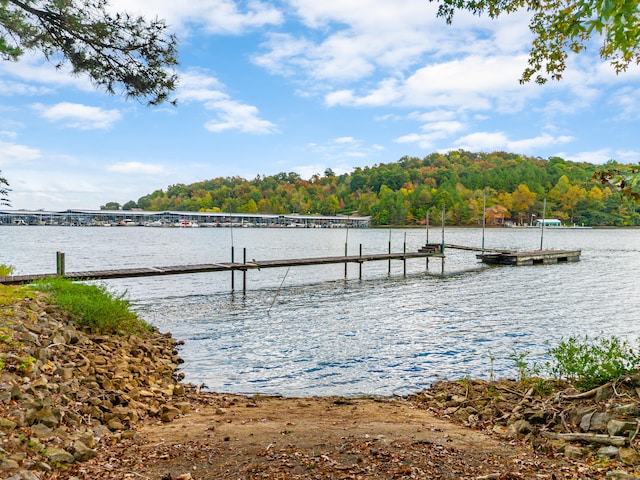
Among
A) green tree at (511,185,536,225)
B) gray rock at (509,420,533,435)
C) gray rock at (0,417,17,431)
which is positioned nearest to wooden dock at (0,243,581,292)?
gray rock at (0,417,17,431)

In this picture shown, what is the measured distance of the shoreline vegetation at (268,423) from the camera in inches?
179

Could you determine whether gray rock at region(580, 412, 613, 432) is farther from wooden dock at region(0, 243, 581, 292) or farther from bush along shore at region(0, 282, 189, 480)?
wooden dock at region(0, 243, 581, 292)

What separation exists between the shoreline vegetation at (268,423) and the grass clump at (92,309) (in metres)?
0.83

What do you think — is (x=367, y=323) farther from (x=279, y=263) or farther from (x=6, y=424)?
(x=6, y=424)

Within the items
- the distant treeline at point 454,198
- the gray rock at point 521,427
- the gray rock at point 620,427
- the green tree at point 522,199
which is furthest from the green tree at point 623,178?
the green tree at point 522,199

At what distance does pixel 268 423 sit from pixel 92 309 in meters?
6.15

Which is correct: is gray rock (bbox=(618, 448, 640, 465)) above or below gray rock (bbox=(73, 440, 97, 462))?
above

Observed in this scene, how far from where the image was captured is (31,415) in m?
5.13

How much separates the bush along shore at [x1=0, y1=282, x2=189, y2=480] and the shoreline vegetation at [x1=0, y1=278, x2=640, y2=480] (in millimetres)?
21

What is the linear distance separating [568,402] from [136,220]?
192 metres

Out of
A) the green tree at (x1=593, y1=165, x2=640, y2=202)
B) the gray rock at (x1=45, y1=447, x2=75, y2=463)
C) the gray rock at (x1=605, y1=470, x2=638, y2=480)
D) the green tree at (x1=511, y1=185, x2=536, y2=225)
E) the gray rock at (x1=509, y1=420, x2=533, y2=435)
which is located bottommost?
the gray rock at (x1=509, y1=420, x2=533, y2=435)

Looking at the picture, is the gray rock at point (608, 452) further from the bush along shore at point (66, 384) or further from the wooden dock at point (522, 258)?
the wooden dock at point (522, 258)

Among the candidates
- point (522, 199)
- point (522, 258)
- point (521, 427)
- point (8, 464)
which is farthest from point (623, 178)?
point (522, 199)

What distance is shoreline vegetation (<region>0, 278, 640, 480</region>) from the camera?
4.54 metres
